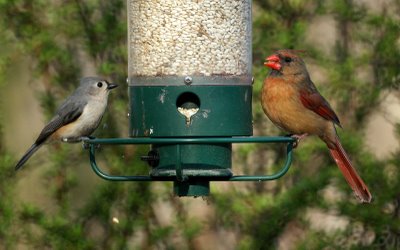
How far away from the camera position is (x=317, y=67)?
10328 mm

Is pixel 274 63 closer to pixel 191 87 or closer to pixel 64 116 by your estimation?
pixel 191 87

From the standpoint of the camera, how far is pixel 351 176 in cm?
873

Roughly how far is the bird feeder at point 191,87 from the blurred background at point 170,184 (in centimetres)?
224

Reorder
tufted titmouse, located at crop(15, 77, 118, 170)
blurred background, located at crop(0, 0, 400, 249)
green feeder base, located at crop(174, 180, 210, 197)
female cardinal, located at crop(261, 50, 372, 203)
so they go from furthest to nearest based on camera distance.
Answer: blurred background, located at crop(0, 0, 400, 249)
tufted titmouse, located at crop(15, 77, 118, 170)
female cardinal, located at crop(261, 50, 372, 203)
green feeder base, located at crop(174, 180, 210, 197)

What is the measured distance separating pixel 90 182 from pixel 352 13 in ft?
8.70

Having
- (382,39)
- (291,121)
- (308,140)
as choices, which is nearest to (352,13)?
(382,39)

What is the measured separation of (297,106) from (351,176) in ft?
2.10

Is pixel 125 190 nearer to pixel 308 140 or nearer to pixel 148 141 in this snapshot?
pixel 308 140

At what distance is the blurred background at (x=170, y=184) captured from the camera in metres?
10.1

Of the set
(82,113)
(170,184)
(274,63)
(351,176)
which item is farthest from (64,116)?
(351,176)

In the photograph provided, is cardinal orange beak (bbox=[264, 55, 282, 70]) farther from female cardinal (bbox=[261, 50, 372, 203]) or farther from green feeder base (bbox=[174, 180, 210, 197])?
green feeder base (bbox=[174, 180, 210, 197])

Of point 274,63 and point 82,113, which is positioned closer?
point 274,63

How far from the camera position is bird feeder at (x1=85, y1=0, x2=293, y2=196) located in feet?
25.2

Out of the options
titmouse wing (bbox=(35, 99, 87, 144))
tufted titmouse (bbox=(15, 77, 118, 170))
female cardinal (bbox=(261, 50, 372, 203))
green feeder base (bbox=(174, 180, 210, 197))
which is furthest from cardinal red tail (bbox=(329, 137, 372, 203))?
titmouse wing (bbox=(35, 99, 87, 144))
